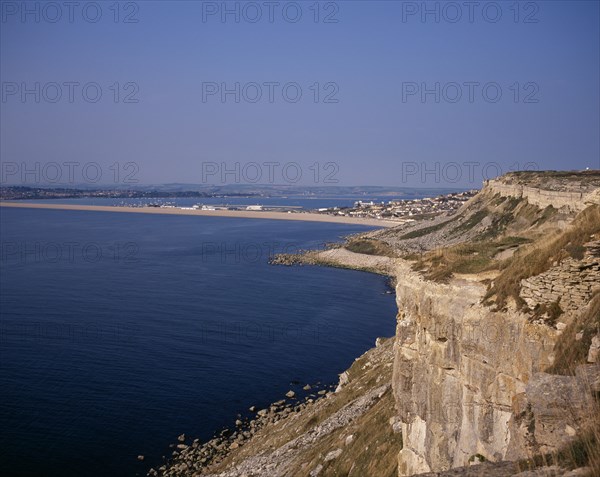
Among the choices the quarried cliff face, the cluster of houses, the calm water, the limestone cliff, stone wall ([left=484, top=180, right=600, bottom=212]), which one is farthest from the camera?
the cluster of houses

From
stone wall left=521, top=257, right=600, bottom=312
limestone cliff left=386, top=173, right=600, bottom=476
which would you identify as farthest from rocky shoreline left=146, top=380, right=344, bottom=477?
stone wall left=521, top=257, right=600, bottom=312

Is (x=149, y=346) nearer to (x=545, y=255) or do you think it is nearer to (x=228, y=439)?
(x=228, y=439)

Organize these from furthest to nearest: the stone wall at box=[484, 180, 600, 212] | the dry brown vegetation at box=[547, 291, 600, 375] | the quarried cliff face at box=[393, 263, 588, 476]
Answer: the stone wall at box=[484, 180, 600, 212]
the dry brown vegetation at box=[547, 291, 600, 375]
the quarried cliff face at box=[393, 263, 588, 476]

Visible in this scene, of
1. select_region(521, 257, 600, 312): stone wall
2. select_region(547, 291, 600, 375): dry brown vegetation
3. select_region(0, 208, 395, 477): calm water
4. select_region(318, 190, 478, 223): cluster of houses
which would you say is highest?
select_region(521, 257, 600, 312): stone wall

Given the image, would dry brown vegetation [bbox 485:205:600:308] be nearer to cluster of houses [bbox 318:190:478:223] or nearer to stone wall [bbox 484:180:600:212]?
stone wall [bbox 484:180:600:212]

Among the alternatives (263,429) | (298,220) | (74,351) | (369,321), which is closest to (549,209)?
(369,321)

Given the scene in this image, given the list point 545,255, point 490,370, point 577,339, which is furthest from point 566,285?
point 490,370

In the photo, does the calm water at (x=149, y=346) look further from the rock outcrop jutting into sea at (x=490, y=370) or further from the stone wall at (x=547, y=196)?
the stone wall at (x=547, y=196)

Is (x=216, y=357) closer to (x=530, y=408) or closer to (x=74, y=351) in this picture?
(x=74, y=351)
